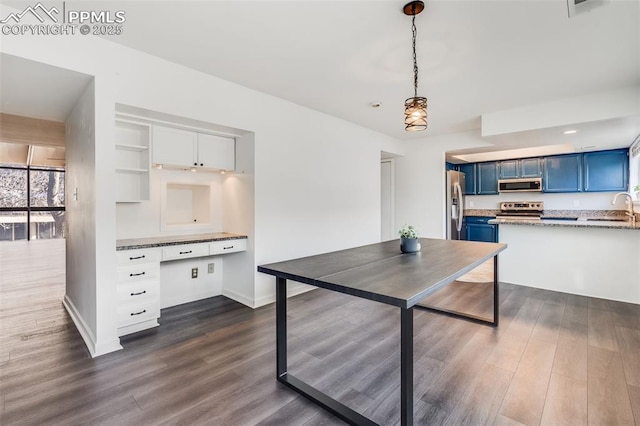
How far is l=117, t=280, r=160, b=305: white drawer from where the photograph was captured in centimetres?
272

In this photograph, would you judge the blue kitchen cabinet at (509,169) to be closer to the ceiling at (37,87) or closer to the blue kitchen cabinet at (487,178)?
the blue kitchen cabinet at (487,178)

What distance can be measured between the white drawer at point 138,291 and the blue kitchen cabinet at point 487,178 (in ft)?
21.3

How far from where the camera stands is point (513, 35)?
2.31 meters

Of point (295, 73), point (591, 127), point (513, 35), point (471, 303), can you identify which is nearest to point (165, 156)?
point (295, 73)

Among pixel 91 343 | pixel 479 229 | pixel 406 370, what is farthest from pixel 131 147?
pixel 479 229

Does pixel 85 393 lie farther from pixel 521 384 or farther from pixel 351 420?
pixel 521 384

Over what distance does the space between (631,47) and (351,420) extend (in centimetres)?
364

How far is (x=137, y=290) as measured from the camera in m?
2.81

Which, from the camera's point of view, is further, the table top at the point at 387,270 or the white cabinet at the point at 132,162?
the white cabinet at the point at 132,162

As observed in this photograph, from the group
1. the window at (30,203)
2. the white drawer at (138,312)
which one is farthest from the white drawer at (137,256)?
the window at (30,203)

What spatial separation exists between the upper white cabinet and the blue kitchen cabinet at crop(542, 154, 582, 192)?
584 cm

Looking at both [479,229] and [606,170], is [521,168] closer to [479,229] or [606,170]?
[606,170]

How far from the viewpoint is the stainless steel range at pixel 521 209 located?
19.6 ft

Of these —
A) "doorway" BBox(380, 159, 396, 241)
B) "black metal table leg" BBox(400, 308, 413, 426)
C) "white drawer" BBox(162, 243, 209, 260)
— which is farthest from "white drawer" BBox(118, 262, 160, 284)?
"doorway" BBox(380, 159, 396, 241)
